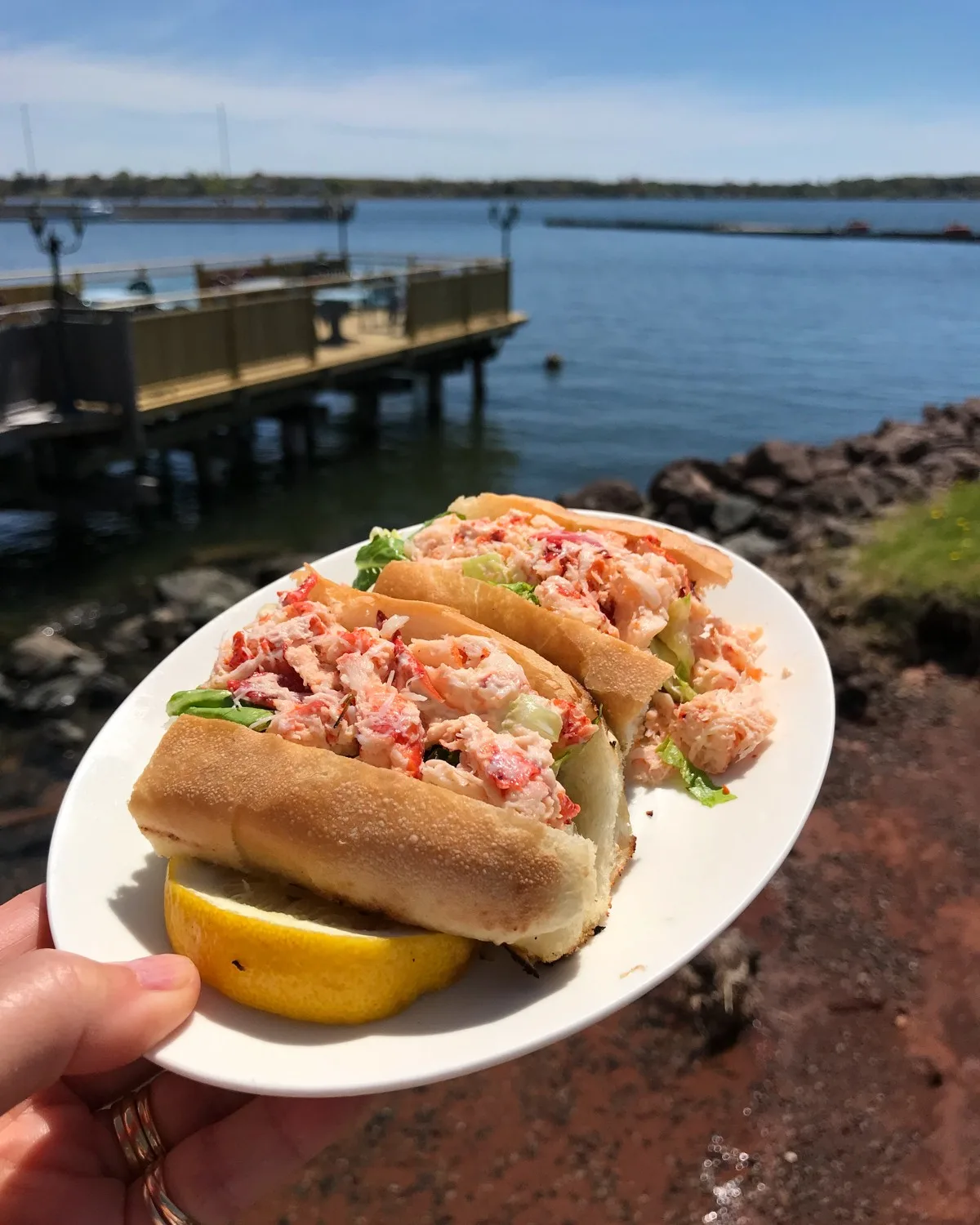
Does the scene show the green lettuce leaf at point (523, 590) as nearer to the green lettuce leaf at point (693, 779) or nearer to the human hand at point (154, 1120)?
the green lettuce leaf at point (693, 779)

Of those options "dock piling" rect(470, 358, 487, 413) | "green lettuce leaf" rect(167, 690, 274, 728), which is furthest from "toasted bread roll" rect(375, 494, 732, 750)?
"dock piling" rect(470, 358, 487, 413)

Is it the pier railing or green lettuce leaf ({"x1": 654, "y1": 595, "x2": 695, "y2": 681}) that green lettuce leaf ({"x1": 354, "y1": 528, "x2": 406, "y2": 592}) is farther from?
the pier railing

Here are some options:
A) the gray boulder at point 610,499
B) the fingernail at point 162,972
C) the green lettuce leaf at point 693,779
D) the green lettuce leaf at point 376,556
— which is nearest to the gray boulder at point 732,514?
the gray boulder at point 610,499

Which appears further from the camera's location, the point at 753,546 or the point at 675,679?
the point at 753,546

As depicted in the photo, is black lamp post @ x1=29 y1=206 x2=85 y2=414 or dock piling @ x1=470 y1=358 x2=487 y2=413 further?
dock piling @ x1=470 y1=358 x2=487 y2=413

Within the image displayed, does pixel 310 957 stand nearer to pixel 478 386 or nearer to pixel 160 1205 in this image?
pixel 160 1205

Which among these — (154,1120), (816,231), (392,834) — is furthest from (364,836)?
(816,231)
